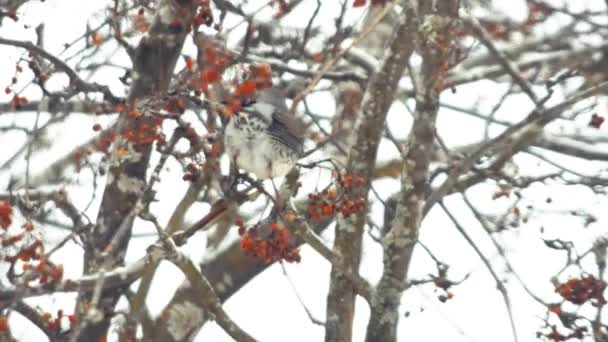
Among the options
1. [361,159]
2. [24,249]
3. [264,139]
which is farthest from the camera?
[264,139]

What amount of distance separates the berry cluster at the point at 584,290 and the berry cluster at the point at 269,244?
1.33 m

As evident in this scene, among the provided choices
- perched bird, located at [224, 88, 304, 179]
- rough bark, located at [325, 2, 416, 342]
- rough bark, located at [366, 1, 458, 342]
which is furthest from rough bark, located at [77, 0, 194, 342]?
rough bark, located at [366, 1, 458, 342]

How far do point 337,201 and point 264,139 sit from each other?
2.66 feet

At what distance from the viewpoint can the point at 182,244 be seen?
4.95 meters

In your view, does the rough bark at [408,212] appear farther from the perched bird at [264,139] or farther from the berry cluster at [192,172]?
the berry cluster at [192,172]

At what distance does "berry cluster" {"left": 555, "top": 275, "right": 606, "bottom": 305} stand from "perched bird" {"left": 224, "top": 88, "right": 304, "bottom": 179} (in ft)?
4.93

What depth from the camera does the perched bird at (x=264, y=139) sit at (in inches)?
208

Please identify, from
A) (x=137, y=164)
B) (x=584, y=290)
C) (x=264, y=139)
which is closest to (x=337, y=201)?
(x=264, y=139)

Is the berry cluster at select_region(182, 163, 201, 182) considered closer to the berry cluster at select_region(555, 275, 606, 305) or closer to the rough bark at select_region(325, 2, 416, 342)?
the rough bark at select_region(325, 2, 416, 342)

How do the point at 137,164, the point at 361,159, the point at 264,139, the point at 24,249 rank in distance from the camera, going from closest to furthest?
the point at 24,249 < the point at 361,159 < the point at 264,139 < the point at 137,164

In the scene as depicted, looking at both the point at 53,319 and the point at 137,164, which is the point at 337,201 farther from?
the point at 137,164

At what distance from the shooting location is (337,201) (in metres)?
4.73

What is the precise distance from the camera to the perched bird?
17.3 ft

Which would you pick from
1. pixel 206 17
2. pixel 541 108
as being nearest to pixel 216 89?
pixel 206 17
